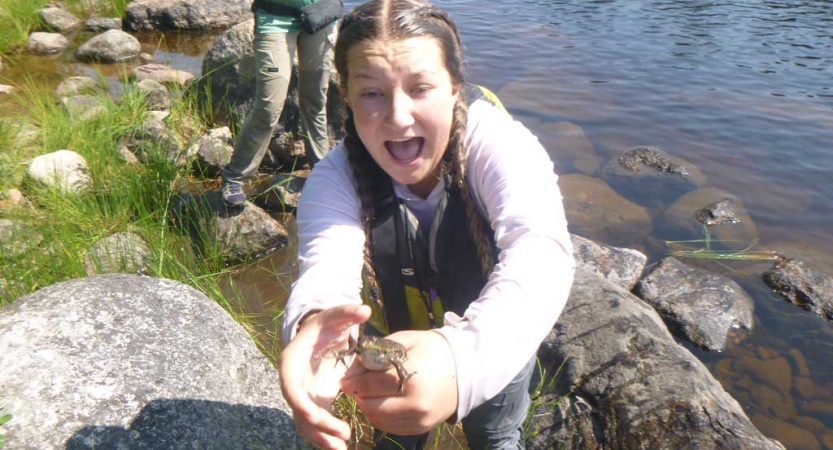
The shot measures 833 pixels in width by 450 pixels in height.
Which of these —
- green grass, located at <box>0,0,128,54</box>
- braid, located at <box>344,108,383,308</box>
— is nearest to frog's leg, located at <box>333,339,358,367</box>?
braid, located at <box>344,108,383,308</box>

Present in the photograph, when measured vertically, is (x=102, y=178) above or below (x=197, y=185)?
above

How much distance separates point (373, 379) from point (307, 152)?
462 cm

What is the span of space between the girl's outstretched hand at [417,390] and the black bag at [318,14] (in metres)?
4.00

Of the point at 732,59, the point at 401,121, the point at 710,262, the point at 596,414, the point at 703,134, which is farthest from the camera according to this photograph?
the point at 732,59

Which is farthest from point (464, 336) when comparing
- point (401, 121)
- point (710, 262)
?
point (710, 262)

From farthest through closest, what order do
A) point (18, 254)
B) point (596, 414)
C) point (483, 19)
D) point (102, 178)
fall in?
point (483, 19) < point (102, 178) < point (18, 254) < point (596, 414)

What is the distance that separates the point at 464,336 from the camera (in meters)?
1.56

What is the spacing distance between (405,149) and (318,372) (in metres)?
0.89

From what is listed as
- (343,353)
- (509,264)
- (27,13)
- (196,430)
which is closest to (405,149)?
(509,264)

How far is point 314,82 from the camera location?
18.1ft

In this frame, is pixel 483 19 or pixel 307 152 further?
pixel 483 19

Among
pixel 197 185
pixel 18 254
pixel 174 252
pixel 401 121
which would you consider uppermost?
pixel 401 121

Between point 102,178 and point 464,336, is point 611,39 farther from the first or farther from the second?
point 464,336

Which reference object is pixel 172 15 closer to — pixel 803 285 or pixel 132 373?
pixel 132 373
